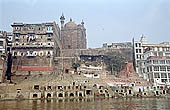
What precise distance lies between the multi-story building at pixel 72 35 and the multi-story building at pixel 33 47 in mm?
10681

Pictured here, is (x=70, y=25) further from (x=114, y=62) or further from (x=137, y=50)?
(x=137, y=50)

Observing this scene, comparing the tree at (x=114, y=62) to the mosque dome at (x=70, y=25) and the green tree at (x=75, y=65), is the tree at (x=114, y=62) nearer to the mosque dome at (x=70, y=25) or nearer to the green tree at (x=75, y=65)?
the green tree at (x=75, y=65)

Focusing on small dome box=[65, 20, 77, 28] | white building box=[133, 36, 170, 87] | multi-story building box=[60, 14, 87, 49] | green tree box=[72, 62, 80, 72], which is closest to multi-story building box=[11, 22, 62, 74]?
green tree box=[72, 62, 80, 72]

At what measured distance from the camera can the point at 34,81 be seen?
46781 millimetres

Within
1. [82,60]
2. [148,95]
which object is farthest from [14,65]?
[148,95]

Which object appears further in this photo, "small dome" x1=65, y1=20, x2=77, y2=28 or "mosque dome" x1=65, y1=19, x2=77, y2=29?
"small dome" x1=65, y1=20, x2=77, y2=28

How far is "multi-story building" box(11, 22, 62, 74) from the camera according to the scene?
52.6m

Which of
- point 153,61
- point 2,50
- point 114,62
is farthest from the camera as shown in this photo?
point 114,62

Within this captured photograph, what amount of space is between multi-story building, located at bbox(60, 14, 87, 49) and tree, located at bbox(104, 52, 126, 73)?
39.2 ft

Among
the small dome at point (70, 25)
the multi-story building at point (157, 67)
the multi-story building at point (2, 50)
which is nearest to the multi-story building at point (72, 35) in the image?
the small dome at point (70, 25)

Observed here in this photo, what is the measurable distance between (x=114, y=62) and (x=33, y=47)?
23116mm

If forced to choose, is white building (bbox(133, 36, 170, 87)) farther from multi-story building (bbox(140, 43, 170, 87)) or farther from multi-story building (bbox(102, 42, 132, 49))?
multi-story building (bbox(102, 42, 132, 49))

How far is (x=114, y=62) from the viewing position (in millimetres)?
59125

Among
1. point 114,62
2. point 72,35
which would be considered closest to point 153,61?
point 114,62
